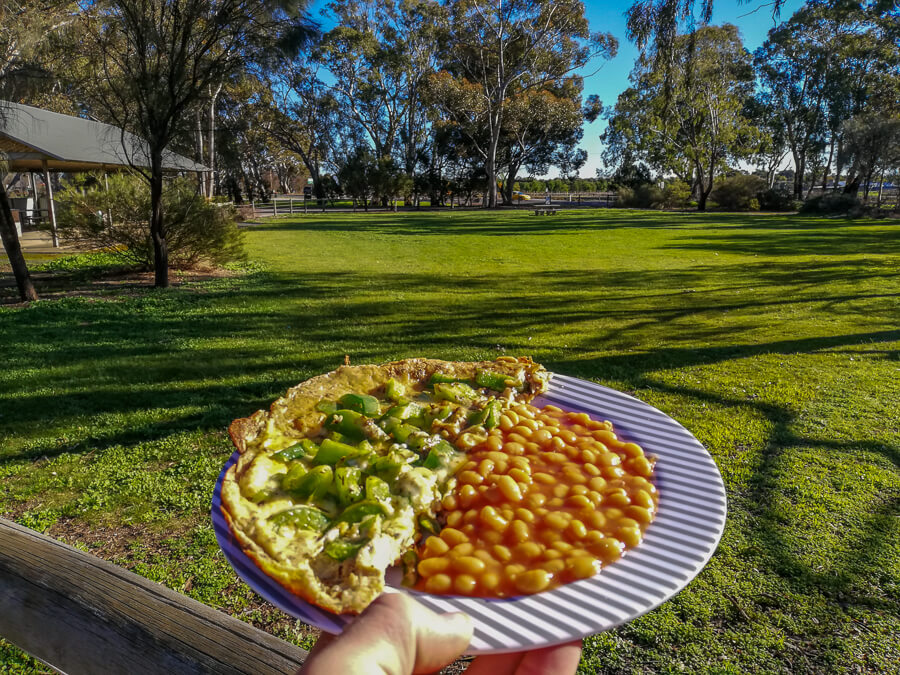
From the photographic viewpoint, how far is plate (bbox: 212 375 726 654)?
3.15 ft

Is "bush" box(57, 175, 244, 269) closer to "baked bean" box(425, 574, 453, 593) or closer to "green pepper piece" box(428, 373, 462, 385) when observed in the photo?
"green pepper piece" box(428, 373, 462, 385)

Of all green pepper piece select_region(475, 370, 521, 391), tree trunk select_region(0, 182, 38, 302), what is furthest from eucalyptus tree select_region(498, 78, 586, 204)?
green pepper piece select_region(475, 370, 521, 391)

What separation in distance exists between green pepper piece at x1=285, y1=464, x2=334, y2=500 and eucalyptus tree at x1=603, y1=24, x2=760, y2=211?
105 feet

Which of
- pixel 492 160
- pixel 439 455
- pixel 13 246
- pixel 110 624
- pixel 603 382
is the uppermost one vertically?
pixel 492 160

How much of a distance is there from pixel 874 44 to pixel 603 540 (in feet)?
156

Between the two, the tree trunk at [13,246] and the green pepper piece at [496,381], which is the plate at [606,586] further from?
the tree trunk at [13,246]

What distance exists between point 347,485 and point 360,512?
10cm

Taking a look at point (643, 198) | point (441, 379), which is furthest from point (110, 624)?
point (643, 198)

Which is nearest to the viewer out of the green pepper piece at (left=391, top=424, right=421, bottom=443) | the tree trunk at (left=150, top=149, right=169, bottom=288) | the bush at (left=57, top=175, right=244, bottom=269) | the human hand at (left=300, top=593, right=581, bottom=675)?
the human hand at (left=300, top=593, right=581, bottom=675)

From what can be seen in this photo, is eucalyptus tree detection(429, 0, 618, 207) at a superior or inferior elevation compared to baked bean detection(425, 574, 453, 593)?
superior

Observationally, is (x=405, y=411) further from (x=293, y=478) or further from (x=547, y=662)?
(x=547, y=662)

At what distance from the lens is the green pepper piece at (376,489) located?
1.32 metres

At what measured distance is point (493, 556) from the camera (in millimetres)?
1192

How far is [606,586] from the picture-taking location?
108 centimetres
